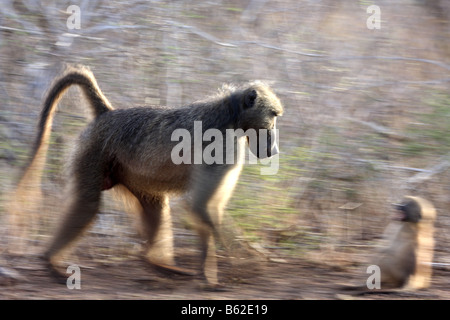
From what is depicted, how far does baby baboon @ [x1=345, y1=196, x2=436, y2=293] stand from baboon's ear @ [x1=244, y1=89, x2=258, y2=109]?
4.47 ft

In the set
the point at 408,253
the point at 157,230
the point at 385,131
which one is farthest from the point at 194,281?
the point at 385,131

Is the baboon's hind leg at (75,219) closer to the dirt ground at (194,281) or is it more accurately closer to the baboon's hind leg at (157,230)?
the dirt ground at (194,281)

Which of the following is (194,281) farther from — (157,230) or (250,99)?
(250,99)

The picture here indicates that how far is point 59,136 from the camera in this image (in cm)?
582

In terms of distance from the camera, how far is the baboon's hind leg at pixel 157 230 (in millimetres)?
4578

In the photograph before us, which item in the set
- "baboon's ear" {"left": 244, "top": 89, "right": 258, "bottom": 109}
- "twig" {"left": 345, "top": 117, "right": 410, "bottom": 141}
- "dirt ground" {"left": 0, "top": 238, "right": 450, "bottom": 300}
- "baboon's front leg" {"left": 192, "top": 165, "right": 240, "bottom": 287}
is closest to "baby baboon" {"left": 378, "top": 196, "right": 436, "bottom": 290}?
"dirt ground" {"left": 0, "top": 238, "right": 450, "bottom": 300}

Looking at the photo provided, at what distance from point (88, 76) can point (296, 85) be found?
2843 mm

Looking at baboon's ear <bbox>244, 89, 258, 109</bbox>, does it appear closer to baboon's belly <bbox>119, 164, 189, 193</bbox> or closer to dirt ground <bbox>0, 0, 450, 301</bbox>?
baboon's belly <bbox>119, 164, 189, 193</bbox>

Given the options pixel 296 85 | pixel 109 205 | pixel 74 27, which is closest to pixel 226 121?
pixel 109 205

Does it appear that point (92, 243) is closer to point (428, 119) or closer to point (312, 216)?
point (312, 216)

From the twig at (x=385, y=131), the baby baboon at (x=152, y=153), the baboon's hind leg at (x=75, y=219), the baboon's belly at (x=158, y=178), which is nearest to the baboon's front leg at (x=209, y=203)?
the baby baboon at (x=152, y=153)

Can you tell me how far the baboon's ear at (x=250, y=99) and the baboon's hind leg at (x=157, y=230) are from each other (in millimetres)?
986

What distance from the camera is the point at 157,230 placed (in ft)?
15.0

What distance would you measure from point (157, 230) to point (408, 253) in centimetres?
183
